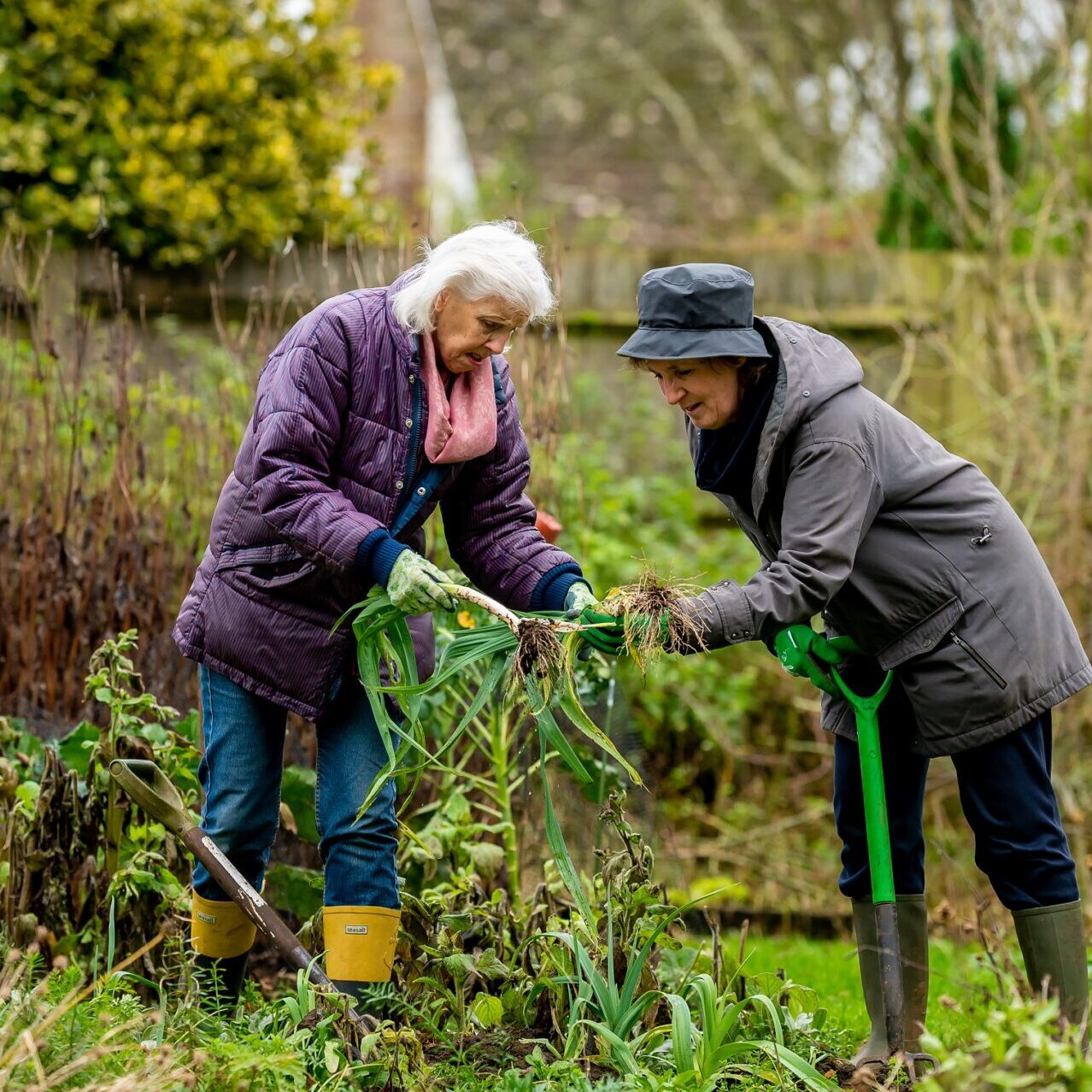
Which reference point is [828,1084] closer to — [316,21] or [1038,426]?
[1038,426]

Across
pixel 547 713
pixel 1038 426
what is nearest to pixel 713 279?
pixel 547 713

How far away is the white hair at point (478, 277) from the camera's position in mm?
2869

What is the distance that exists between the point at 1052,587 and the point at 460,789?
1.63 m

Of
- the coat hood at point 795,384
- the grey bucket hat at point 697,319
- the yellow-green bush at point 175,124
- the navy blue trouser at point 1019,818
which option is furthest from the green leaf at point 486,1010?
the yellow-green bush at point 175,124

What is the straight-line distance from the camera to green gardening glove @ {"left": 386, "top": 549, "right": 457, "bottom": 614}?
2.75 m

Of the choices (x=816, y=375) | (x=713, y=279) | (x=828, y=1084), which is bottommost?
(x=828, y=1084)

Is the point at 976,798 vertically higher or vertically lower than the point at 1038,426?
lower

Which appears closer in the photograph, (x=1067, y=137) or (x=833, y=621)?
(x=833, y=621)

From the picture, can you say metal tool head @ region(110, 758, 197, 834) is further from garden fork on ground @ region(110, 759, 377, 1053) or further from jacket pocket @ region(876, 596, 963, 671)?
jacket pocket @ region(876, 596, 963, 671)

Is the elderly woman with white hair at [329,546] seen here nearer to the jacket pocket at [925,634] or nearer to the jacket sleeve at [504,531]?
the jacket sleeve at [504,531]

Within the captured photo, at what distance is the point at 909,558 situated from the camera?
2.84 metres

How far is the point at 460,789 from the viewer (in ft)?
12.3

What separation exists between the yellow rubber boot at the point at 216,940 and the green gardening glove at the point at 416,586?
0.83 meters

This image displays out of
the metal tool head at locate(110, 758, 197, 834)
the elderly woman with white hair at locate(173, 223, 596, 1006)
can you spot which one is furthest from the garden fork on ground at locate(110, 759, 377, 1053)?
the elderly woman with white hair at locate(173, 223, 596, 1006)
